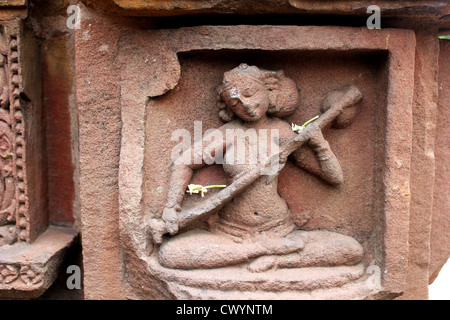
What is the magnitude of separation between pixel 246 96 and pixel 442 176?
1348 millimetres

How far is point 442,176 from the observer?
9.03ft

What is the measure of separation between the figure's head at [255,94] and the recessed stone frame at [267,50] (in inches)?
5.8

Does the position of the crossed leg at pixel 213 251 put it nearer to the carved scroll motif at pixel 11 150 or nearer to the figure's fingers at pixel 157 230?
the figure's fingers at pixel 157 230

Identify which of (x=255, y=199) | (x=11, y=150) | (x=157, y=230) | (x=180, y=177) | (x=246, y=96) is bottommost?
(x=157, y=230)

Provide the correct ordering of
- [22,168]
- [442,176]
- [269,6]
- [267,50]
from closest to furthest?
[269,6]
[267,50]
[22,168]
[442,176]

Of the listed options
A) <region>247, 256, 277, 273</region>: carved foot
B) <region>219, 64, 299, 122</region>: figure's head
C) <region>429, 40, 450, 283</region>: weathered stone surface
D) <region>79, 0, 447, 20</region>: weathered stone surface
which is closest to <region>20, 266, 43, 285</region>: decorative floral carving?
<region>247, 256, 277, 273</region>: carved foot

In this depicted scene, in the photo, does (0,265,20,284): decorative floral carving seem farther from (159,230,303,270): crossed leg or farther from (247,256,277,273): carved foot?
(247,256,277,273): carved foot

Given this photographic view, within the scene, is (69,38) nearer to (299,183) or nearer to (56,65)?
(56,65)

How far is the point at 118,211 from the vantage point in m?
2.47

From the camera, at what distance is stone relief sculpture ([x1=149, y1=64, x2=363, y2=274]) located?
2.37m

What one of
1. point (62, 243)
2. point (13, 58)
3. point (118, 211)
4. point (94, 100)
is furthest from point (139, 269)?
point (13, 58)

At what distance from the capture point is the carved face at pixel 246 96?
7.73 ft

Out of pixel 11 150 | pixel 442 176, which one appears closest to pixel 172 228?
pixel 11 150

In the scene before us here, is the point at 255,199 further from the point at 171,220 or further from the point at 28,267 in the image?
the point at 28,267
